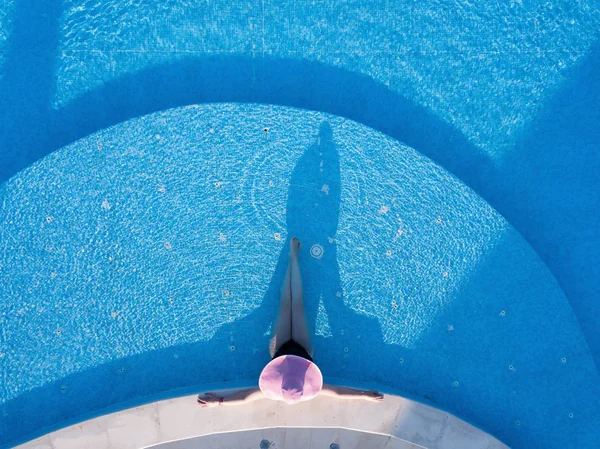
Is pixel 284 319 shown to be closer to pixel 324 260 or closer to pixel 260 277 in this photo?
pixel 260 277

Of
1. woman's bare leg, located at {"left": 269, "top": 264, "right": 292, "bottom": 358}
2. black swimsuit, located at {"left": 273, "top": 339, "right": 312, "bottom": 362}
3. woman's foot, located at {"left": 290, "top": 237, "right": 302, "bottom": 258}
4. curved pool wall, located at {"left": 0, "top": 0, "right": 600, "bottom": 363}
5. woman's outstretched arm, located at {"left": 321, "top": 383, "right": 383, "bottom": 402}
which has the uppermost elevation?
curved pool wall, located at {"left": 0, "top": 0, "right": 600, "bottom": 363}

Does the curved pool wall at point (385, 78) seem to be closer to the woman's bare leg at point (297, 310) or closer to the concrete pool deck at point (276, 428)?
the woman's bare leg at point (297, 310)

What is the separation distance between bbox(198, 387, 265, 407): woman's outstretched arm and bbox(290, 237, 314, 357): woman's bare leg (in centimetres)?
76

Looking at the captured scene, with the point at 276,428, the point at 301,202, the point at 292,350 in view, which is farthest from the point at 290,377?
the point at 301,202

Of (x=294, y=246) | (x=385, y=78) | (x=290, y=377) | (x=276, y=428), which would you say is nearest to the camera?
(x=290, y=377)

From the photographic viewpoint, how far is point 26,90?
5254 millimetres

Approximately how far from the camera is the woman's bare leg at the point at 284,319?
4.82 m

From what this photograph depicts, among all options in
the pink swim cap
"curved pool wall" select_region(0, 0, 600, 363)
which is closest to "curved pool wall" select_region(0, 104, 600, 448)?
"curved pool wall" select_region(0, 0, 600, 363)

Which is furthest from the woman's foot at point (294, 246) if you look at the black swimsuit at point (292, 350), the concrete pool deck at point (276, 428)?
the concrete pool deck at point (276, 428)

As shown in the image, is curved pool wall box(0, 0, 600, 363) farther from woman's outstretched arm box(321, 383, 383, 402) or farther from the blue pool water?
woman's outstretched arm box(321, 383, 383, 402)

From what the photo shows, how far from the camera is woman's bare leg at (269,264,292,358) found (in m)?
4.82

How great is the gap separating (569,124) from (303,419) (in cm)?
514

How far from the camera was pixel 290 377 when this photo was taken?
13.9 feet

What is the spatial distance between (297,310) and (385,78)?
3205 millimetres
